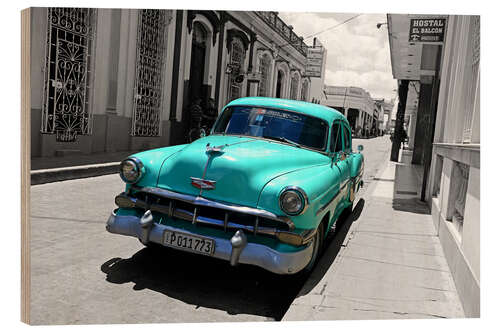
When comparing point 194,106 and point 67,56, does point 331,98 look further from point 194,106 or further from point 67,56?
point 67,56

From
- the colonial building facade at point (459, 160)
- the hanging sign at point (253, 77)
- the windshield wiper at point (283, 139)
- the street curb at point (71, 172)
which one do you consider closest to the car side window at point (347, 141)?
the colonial building facade at point (459, 160)

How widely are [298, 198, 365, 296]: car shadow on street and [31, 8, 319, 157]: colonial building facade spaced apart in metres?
6.10

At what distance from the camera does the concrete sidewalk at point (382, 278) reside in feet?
9.83

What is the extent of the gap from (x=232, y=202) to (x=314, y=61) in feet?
75.3

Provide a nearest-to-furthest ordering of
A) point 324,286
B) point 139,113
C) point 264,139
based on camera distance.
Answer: point 324,286 → point 264,139 → point 139,113

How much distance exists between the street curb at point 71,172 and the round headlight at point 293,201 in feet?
16.6

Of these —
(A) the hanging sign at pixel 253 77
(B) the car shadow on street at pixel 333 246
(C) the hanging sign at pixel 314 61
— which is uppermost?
(C) the hanging sign at pixel 314 61

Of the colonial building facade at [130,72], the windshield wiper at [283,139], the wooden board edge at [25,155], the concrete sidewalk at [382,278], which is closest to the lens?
the wooden board edge at [25,155]

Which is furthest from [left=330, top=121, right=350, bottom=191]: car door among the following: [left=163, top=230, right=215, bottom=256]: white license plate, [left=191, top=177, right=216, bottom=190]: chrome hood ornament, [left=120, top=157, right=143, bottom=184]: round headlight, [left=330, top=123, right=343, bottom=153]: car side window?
[left=120, top=157, right=143, bottom=184]: round headlight

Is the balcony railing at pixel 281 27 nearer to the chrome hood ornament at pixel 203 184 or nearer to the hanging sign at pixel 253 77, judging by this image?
the hanging sign at pixel 253 77

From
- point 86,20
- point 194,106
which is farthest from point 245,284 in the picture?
point 194,106

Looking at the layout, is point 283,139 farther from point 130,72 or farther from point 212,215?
point 130,72

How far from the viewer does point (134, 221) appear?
346cm

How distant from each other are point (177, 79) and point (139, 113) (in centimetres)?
221
